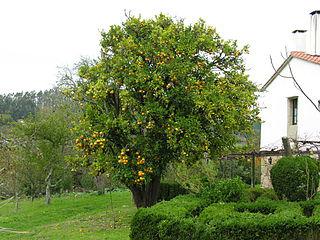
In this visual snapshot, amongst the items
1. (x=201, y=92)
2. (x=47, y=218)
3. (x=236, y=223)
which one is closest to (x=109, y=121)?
(x=201, y=92)

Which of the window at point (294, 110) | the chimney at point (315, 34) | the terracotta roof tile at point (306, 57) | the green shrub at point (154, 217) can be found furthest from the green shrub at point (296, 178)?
the chimney at point (315, 34)

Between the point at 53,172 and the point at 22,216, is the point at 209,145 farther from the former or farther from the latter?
the point at 53,172

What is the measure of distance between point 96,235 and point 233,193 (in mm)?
3930

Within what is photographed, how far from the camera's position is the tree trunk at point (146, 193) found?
632 inches

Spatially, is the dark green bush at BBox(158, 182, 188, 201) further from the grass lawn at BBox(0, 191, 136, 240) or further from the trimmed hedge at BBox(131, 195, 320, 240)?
the trimmed hedge at BBox(131, 195, 320, 240)

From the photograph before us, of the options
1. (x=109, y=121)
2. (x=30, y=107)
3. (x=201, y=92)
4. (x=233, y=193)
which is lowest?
(x=233, y=193)

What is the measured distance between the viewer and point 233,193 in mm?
12969

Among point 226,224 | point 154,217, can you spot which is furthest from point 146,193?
point 226,224

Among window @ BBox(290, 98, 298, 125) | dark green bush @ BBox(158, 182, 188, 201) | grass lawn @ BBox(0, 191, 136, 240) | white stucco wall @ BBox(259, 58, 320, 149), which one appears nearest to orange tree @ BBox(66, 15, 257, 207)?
grass lawn @ BBox(0, 191, 136, 240)

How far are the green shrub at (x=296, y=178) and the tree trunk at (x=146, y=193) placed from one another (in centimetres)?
466

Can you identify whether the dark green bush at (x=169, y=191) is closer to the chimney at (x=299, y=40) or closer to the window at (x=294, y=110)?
the window at (x=294, y=110)

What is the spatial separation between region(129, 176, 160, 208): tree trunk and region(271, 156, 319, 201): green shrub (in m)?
4.66

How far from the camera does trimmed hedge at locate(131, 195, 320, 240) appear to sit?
8617 mm

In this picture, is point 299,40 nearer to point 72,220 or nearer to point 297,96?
point 297,96
